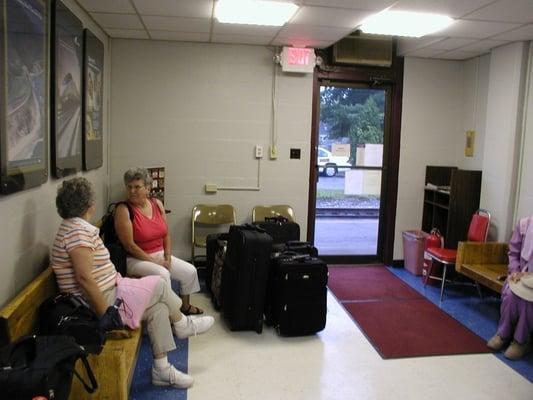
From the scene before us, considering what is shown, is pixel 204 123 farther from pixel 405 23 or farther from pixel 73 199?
pixel 73 199

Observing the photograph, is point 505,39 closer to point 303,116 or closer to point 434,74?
point 434,74

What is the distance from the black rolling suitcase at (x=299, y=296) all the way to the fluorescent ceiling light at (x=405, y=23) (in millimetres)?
1954

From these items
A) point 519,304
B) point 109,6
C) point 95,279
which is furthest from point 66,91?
point 519,304

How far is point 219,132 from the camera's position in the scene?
4.91 m

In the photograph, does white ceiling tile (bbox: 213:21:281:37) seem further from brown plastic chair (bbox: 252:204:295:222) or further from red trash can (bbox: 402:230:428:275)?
red trash can (bbox: 402:230:428:275)

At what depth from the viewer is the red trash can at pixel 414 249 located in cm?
507

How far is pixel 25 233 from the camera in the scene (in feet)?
7.88

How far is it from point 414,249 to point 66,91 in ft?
12.4

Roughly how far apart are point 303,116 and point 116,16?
82.5 inches

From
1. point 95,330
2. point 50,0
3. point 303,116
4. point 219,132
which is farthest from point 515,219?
point 50,0

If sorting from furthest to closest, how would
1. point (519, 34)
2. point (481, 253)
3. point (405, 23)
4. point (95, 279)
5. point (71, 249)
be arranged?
point (481, 253) < point (519, 34) < point (405, 23) < point (95, 279) < point (71, 249)

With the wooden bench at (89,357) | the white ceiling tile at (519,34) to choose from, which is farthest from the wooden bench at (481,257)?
the wooden bench at (89,357)

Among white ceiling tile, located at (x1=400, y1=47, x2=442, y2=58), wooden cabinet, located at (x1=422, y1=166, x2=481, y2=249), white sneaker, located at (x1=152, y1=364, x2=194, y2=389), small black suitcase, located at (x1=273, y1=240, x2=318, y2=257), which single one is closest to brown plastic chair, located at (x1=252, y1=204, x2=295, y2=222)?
small black suitcase, located at (x1=273, y1=240, x2=318, y2=257)

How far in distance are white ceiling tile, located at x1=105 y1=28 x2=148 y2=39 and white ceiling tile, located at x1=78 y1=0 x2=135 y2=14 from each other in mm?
628
